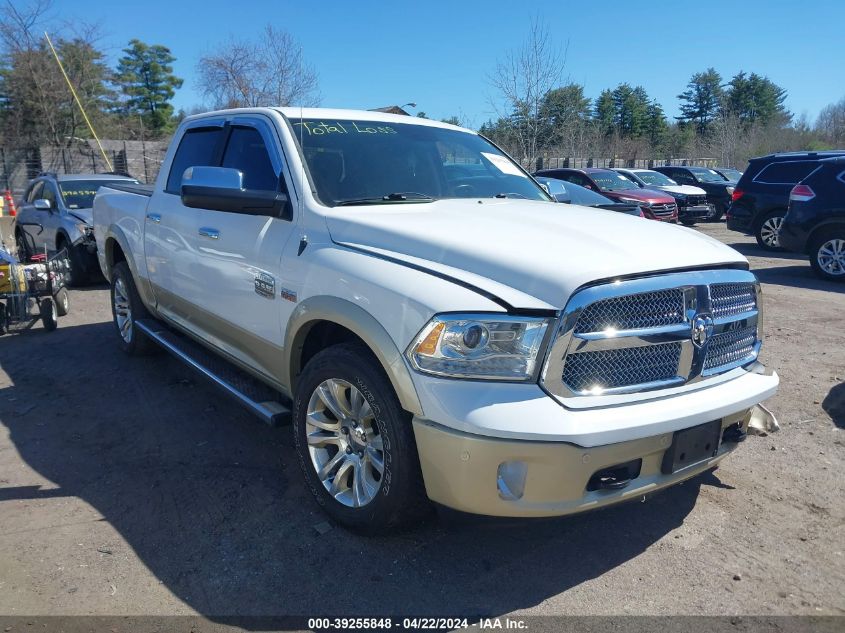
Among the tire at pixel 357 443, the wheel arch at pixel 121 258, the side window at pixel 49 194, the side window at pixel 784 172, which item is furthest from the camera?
the side window at pixel 784 172

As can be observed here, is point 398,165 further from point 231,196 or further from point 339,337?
point 339,337

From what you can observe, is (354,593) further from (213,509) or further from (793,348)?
(793,348)

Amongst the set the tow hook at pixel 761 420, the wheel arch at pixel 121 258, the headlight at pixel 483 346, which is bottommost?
the tow hook at pixel 761 420

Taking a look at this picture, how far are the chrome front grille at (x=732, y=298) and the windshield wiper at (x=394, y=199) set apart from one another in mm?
1667

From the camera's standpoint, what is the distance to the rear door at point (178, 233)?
4.70 meters

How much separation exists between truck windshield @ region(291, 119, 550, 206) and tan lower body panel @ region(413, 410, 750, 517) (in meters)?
1.61

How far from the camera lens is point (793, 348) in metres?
6.56

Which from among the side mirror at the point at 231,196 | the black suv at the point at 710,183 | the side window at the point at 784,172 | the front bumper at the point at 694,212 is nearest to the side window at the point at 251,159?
the side mirror at the point at 231,196

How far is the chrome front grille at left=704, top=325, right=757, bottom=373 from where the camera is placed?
3.04 metres

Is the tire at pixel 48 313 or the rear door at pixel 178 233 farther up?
the rear door at pixel 178 233

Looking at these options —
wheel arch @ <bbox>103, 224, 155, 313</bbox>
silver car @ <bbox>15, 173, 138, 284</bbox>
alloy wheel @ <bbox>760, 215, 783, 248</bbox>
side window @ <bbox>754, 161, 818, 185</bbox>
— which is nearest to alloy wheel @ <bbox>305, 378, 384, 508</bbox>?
wheel arch @ <bbox>103, 224, 155, 313</bbox>

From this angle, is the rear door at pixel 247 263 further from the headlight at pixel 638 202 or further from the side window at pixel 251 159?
the headlight at pixel 638 202

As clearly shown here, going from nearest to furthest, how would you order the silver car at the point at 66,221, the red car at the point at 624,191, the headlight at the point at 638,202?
1. the silver car at the point at 66,221
2. the headlight at the point at 638,202
3. the red car at the point at 624,191

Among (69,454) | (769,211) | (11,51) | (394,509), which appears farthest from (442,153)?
(11,51)
